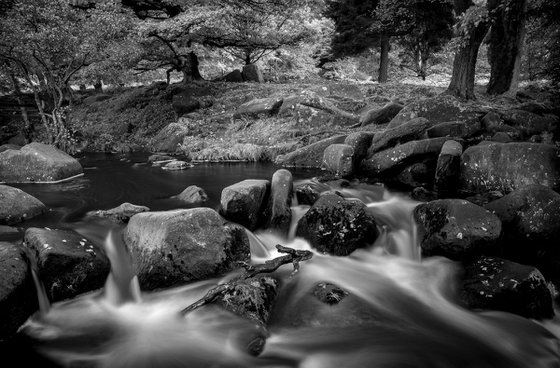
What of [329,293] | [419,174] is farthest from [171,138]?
[329,293]

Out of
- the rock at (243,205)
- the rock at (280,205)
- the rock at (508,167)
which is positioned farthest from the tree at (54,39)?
the rock at (508,167)

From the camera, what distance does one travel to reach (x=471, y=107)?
471 inches

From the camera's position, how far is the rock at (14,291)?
3961mm

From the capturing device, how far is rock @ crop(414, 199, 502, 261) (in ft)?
17.1

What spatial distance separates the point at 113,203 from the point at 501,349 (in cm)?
752

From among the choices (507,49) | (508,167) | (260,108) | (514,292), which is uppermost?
(507,49)

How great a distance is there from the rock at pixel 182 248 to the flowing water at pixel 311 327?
180 millimetres

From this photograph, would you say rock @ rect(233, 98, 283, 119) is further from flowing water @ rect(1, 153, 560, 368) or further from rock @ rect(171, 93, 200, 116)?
flowing water @ rect(1, 153, 560, 368)

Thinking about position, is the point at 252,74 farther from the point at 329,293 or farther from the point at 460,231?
the point at 329,293

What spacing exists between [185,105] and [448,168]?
14.1 m

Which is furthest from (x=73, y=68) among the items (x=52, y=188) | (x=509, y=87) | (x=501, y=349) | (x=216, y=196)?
(x=509, y=87)

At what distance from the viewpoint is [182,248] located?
16.5ft

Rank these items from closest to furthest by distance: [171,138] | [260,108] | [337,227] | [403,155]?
[337,227] < [403,155] < [171,138] < [260,108]

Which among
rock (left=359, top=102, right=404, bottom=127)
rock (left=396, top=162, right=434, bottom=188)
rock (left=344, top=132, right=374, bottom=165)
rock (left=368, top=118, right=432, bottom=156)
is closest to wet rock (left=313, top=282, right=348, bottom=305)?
rock (left=396, top=162, right=434, bottom=188)
